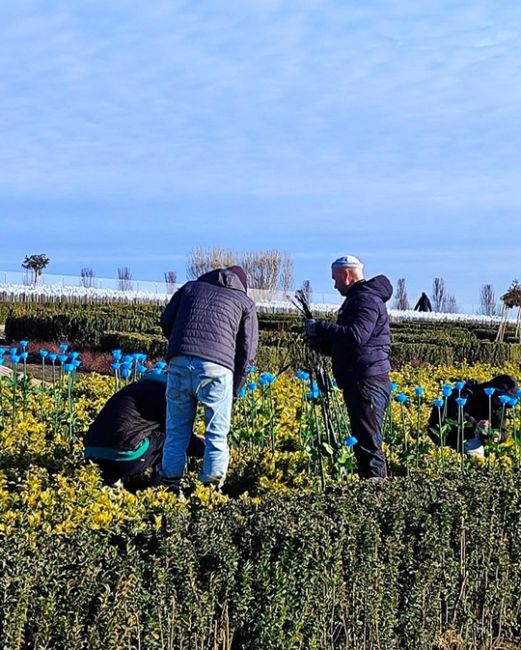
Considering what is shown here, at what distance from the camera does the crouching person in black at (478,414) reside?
6.08 m

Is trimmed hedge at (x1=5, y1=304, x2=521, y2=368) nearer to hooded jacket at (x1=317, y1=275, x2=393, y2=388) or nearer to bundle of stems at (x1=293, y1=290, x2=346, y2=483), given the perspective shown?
hooded jacket at (x1=317, y1=275, x2=393, y2=388)

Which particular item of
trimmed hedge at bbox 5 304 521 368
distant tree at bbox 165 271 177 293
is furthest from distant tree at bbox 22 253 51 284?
trimmed hedge at bbox 5 304 521 368

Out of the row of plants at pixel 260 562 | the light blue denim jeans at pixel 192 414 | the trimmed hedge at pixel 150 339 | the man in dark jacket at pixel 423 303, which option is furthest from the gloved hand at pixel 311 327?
the man in dark jacket at pixel 423 303

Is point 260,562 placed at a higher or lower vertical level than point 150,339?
Result: lower

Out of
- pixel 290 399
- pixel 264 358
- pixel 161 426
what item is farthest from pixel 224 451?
pixel 264 358

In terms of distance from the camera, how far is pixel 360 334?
5.18 metres

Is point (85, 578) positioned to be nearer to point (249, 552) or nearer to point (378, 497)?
point (249, 552)

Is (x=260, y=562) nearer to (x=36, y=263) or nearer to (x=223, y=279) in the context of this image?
(x=223, y=279)

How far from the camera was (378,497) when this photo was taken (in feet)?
12.3

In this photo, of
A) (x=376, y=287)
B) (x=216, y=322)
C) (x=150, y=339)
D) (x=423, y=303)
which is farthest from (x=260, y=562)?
(x=423, y=303)

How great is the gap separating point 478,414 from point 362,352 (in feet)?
5.08

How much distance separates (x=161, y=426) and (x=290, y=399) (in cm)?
235

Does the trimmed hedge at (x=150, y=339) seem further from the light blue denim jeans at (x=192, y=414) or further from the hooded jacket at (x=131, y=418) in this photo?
the light blue denim jeans at (x=192, y=414)

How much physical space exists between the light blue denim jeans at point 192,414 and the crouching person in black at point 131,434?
24 centimetres
